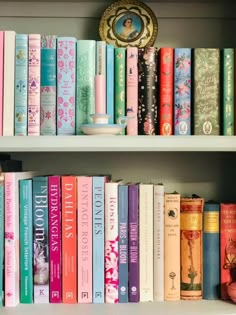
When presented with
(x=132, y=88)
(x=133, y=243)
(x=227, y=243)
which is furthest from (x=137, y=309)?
(x=132, y=88)

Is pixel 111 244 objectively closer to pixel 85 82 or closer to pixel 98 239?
pixel 98 239

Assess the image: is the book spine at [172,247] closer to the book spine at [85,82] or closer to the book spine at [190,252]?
the book spine at [190,252]

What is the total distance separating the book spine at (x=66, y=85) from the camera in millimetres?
1173

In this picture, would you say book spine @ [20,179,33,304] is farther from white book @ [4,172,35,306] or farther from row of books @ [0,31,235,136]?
row of books @ [0,31,235,136]

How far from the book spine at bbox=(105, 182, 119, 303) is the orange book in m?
0.07

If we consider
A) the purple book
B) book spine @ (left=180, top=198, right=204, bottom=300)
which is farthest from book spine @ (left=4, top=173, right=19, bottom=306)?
book spine @ (left=180, top=198, right=204, bottom=300)

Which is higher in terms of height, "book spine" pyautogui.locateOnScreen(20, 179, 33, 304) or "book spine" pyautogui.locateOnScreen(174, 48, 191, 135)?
"book spine" pyautogui.locateOnScreen(174, 48, 191, 135)

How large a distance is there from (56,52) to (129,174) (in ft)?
1.20

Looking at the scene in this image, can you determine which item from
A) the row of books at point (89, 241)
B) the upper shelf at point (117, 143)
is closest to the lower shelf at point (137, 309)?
the row of books at point (89, 241)

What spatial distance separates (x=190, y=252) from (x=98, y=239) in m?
0.20

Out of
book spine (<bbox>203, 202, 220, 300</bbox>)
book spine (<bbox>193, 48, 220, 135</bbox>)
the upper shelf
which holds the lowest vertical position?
book spine (<bbox>203, 202, 220, 300</bbox>)

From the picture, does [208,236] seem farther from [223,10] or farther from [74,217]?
[223,10]

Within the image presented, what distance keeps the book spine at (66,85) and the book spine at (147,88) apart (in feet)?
0.46

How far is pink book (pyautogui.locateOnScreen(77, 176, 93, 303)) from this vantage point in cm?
119
